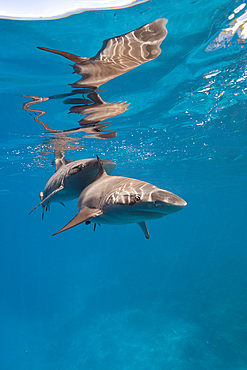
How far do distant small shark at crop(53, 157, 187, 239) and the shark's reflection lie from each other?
15.0 feet

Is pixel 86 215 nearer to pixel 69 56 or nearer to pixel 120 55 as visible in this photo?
pixel 69 56

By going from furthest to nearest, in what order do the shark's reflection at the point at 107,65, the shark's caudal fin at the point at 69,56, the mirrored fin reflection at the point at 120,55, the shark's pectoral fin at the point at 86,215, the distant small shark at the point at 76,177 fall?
the shark's caudal fin at the point at 69,56 → the shark's reflection at the point at 107,65 → the mirrored fin reflection at the point at 120,55 → the distant small shark at the point at 76,177 → the shark's pectoral fin at the point at 86,215

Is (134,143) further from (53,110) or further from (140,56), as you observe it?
(140,56)

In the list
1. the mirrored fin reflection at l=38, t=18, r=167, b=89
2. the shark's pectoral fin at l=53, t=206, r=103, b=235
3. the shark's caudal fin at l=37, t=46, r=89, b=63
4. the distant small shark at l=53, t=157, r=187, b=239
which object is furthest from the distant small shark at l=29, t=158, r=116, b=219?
the shark's caudal fin at l=37, t=46, r=89, b=63

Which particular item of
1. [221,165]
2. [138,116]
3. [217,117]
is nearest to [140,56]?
[138,116]

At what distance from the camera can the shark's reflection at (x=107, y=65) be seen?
6277 mm

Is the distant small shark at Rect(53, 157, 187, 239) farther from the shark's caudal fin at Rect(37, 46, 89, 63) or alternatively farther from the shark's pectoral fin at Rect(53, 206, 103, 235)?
the shark's caudal fin at Rect(37, 46, 89, 63)

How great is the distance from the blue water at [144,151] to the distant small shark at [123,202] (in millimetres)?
4726

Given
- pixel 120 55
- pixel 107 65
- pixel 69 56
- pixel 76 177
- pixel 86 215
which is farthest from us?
pixel 107 65

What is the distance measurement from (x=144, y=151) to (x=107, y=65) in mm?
12864

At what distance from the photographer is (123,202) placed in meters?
2.90

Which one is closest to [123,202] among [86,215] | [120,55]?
[86,215]

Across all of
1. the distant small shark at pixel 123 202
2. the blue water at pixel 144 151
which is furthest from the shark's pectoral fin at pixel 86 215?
the blue water at pixel 144 151

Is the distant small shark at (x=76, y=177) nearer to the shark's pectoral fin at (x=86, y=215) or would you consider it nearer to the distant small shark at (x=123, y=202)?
the distant small shark at (x=123, y=202)
